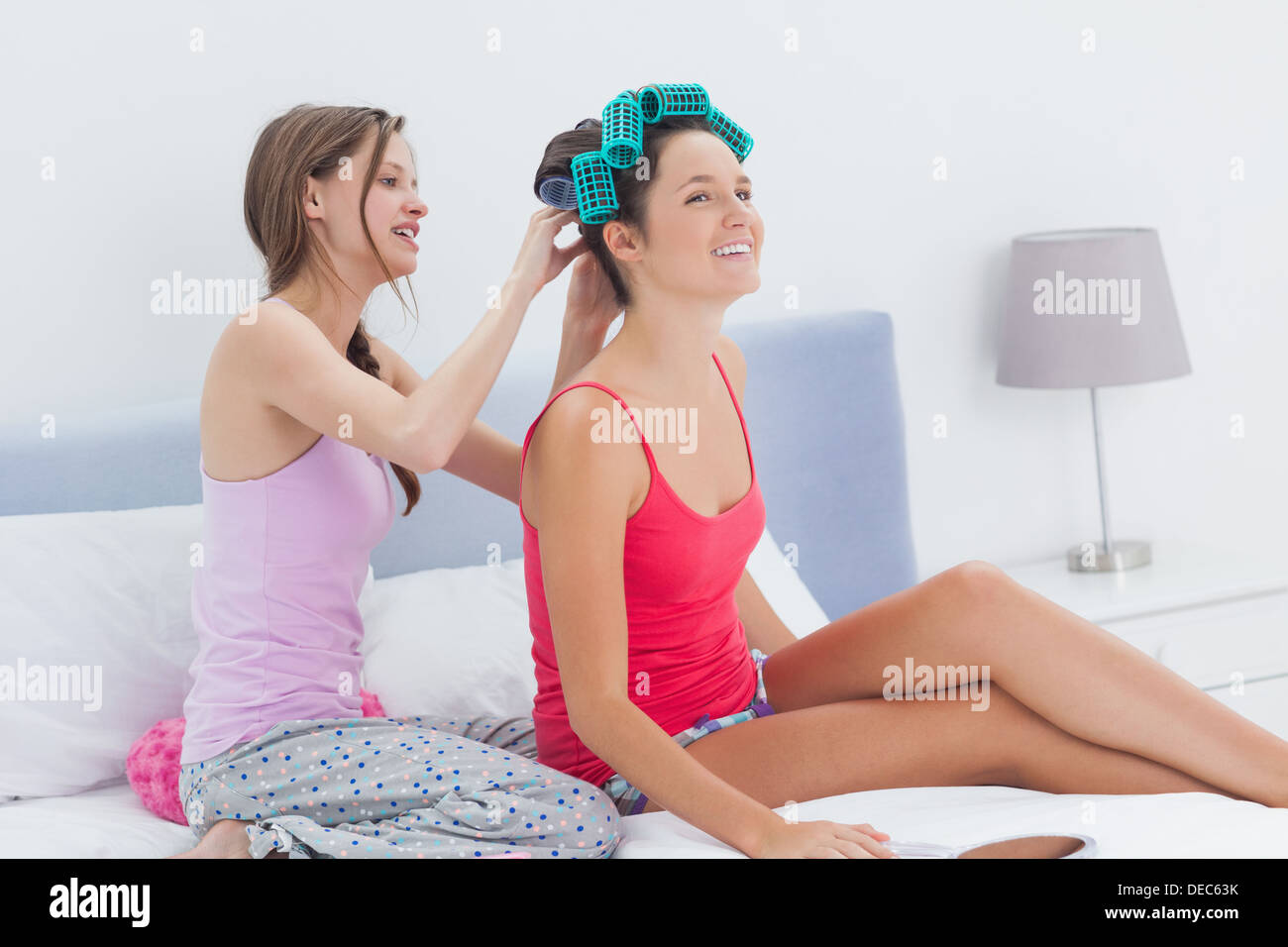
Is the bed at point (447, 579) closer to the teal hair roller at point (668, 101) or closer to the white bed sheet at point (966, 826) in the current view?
the white bed sheet at point (966, 826)

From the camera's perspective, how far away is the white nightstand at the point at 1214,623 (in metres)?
2.41

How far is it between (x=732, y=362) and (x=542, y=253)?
0.37 m

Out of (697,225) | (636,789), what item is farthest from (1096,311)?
(636,789)

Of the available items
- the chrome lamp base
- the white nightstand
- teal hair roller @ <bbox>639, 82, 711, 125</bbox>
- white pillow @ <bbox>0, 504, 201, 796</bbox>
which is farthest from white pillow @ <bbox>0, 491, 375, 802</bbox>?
the chrome lamp base

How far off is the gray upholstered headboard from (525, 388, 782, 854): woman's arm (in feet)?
2.43

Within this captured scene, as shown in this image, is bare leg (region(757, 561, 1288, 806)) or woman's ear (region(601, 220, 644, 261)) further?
woman's ear (region(601, 220, 644, 261))

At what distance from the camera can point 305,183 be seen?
1.56 m

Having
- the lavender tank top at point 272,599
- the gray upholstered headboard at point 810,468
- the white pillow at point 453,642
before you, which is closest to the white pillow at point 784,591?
the white pillow at point 453,642

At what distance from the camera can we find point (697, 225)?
1485 millimetres

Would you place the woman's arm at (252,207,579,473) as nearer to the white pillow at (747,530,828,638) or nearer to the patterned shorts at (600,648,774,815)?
the patterned shorts at (600,648,774,815)

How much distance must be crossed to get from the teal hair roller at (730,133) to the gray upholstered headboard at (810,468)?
0.73m

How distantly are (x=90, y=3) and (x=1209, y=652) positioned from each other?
2.37m

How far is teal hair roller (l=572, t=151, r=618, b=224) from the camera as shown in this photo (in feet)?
4.88
